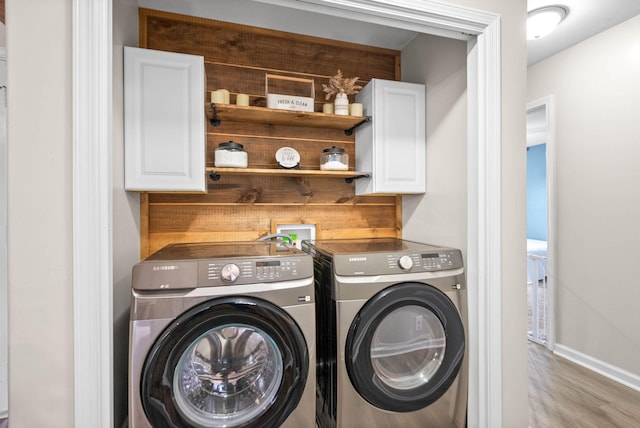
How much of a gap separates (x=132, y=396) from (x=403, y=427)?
117cm

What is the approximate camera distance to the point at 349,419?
1.40 m

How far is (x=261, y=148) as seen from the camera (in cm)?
210

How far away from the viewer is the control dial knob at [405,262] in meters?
1.50

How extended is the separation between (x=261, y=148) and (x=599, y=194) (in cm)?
264

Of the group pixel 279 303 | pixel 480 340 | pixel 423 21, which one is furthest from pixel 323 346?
pixel 423 21

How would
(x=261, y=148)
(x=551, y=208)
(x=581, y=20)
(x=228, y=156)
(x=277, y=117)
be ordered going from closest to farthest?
(x=228, y=156) → (x=277, y=117) → (x=261, y=148) → (x=581, y=20) → (x=551, y=208)

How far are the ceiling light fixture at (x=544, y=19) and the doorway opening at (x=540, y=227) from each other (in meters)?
0.75

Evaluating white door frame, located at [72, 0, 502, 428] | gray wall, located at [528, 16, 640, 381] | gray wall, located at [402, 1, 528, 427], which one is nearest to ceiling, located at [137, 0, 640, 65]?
gray wall, located at [528, 16, 640, 381]

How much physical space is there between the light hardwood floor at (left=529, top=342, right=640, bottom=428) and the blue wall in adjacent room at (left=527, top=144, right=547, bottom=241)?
4.38 metres

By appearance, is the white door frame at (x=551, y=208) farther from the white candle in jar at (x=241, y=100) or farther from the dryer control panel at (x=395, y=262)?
the white candle in jar at (x=241, y=100)

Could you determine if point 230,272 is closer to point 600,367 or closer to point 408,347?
point 408,347

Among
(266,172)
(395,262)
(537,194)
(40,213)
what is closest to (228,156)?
(266,172)

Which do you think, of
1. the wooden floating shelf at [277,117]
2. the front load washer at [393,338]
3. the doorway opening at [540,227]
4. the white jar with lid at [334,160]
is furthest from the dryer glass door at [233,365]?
the doorway opening at [540,227]

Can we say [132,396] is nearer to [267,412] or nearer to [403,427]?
[267,412]
